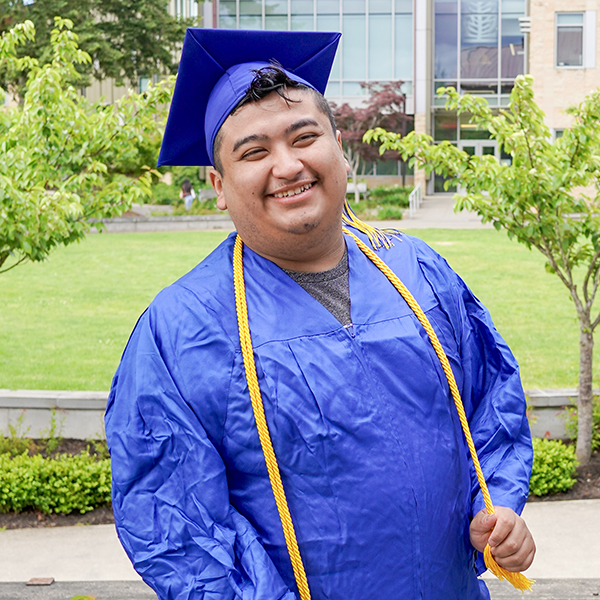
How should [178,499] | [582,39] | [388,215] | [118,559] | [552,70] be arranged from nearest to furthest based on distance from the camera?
[178,499] → [118,559] → [388,215] → [582,39] → [552,70]

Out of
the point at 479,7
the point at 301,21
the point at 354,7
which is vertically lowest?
the point at 301,21

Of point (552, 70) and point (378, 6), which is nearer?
point (552, 70)

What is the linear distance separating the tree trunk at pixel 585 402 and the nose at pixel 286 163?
14.0ft

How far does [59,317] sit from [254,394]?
31.0 ft

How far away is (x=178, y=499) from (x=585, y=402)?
4.47 m

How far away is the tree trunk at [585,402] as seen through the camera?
543 centimetres

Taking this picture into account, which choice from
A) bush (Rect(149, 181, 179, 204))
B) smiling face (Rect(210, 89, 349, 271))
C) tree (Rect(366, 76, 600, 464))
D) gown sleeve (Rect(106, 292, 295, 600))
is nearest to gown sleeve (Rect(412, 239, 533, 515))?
smiling face (Rect(210, 89, 349, 271))

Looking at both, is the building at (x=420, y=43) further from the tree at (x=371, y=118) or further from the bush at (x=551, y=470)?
the bush at (x=551, y=470)

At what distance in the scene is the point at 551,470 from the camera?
206 inches

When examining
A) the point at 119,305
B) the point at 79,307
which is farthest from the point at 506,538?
the point at 79,307

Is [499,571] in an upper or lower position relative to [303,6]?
lower

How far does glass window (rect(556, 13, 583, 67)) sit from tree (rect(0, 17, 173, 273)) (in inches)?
970

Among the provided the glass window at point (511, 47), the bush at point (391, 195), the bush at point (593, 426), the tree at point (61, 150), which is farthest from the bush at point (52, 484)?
the glass window at point (511, 47)

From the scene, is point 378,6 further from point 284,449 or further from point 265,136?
point 284,449
